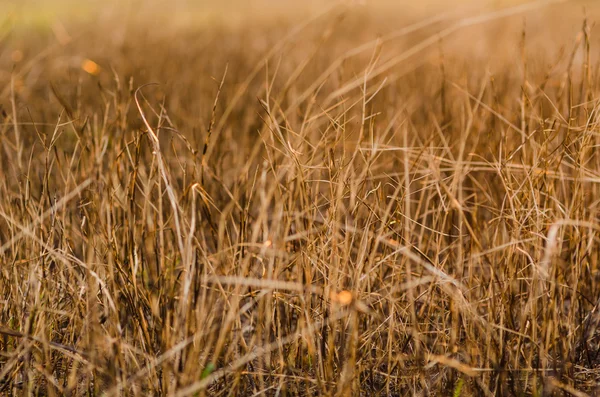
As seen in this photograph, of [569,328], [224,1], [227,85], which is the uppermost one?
[224,1]

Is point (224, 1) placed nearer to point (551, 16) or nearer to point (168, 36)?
point (168, 36)

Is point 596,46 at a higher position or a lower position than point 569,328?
higher

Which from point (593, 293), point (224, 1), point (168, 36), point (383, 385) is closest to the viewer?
point (383, 385)

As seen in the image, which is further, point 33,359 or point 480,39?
point 480,39

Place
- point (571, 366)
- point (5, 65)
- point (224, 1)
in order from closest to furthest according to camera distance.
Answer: point (571, 366)
point (5, 65)
point (224, 1)

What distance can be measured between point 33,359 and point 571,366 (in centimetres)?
98

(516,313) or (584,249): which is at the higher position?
Result: (584,249)

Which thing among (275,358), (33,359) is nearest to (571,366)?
(275,358)

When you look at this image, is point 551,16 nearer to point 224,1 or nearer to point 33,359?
point 224,1

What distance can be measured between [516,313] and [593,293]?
0.20 meters

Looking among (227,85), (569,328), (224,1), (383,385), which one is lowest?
(383,385)

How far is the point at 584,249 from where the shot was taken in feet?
4.00

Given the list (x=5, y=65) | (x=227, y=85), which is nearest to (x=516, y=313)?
(x=227, y=85)

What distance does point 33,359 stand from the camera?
116cm
